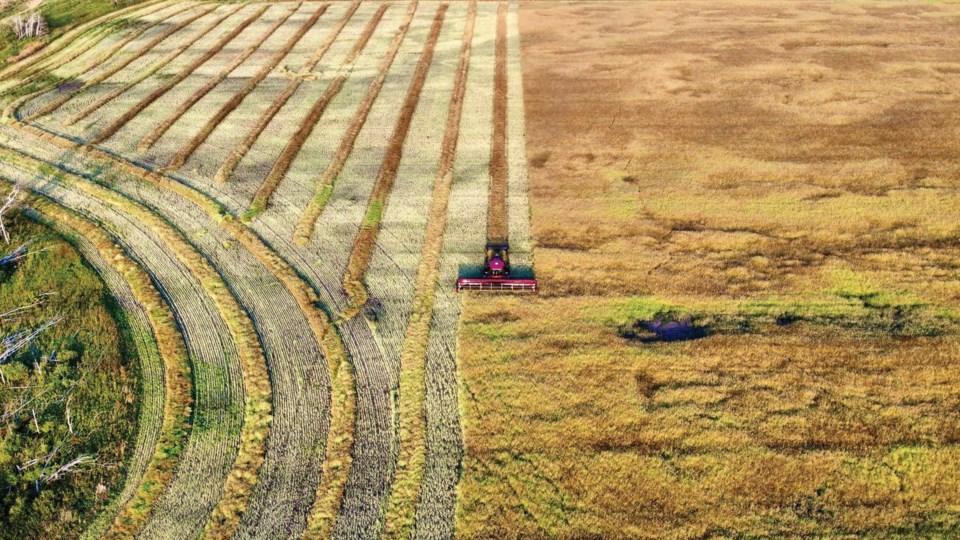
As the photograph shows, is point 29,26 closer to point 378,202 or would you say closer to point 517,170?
point 378,202

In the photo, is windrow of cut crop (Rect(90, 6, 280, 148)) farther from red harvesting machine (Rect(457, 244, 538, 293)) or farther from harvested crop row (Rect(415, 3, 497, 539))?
red harvesting machine (Rect(457, 244, 538, 293))

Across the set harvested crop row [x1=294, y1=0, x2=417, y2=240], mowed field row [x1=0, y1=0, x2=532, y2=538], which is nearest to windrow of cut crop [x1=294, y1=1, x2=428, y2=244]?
harvested crop row [x1=294, y1=0, x2=417, y2=240]

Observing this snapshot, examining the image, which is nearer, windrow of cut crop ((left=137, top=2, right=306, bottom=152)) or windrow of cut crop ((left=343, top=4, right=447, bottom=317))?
windrow of cut crop ((left=343, top=4, right=447, bottom=317))

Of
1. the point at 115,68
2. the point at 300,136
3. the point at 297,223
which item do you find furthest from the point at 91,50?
the point at 297,223

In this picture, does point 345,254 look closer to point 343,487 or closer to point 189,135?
point 343,487

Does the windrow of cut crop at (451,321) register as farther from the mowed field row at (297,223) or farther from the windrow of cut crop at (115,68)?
the windrow of cut crop at (115,68)

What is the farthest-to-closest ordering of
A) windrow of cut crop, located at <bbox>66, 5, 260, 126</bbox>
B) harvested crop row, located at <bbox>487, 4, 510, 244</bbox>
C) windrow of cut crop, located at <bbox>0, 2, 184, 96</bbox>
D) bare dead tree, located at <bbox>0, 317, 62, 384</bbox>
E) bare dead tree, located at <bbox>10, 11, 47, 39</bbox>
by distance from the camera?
bare dead tree, located at <bbox>10, 11, 47, 39</bbox>
windrow of cut crop, located at <bbox>0, 2, 184, 96</bbox>
windrow of cut crop, located at <bbox>66, 5, 260, 126</bbox>
harvested crop row, located at <bbox>487, 4, 510, 244</bbox>
bare dead tree, located at <bbox>0, 317, 62, 384</bbox>

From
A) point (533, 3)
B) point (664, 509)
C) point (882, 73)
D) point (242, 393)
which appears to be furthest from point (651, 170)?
point (533, 3)
